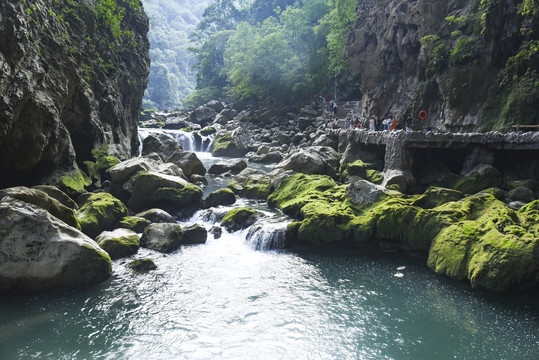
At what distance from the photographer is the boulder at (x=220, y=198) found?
1962 cm

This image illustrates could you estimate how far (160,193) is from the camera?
17797 mm

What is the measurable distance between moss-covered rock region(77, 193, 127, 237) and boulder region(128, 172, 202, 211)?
73.2 inches

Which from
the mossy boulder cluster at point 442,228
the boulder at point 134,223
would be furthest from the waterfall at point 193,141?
the boulder at point 134,223

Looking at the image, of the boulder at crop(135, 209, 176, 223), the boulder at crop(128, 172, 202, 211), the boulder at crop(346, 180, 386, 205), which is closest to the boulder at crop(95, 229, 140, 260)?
the boulder at crop(135, 209, 176, 223)

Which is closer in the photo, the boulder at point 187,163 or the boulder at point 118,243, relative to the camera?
the boulder at point 118,243

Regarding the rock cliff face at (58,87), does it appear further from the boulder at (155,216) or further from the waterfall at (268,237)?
the waterfall at (268,237)

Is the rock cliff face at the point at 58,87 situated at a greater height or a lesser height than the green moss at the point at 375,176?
greater

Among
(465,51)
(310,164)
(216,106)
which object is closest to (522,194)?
(310,164)

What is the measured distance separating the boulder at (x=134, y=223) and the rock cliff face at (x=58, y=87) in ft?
12.6

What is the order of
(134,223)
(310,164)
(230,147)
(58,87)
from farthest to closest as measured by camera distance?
(230,147) → (310,164) → (58,87) → (134,223)

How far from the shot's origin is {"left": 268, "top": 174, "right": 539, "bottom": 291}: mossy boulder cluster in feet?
34.3

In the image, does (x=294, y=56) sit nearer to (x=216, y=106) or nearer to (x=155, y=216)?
(x=216, y=106)

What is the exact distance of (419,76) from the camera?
31.1 meters

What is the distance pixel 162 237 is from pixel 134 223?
6.07 feet
